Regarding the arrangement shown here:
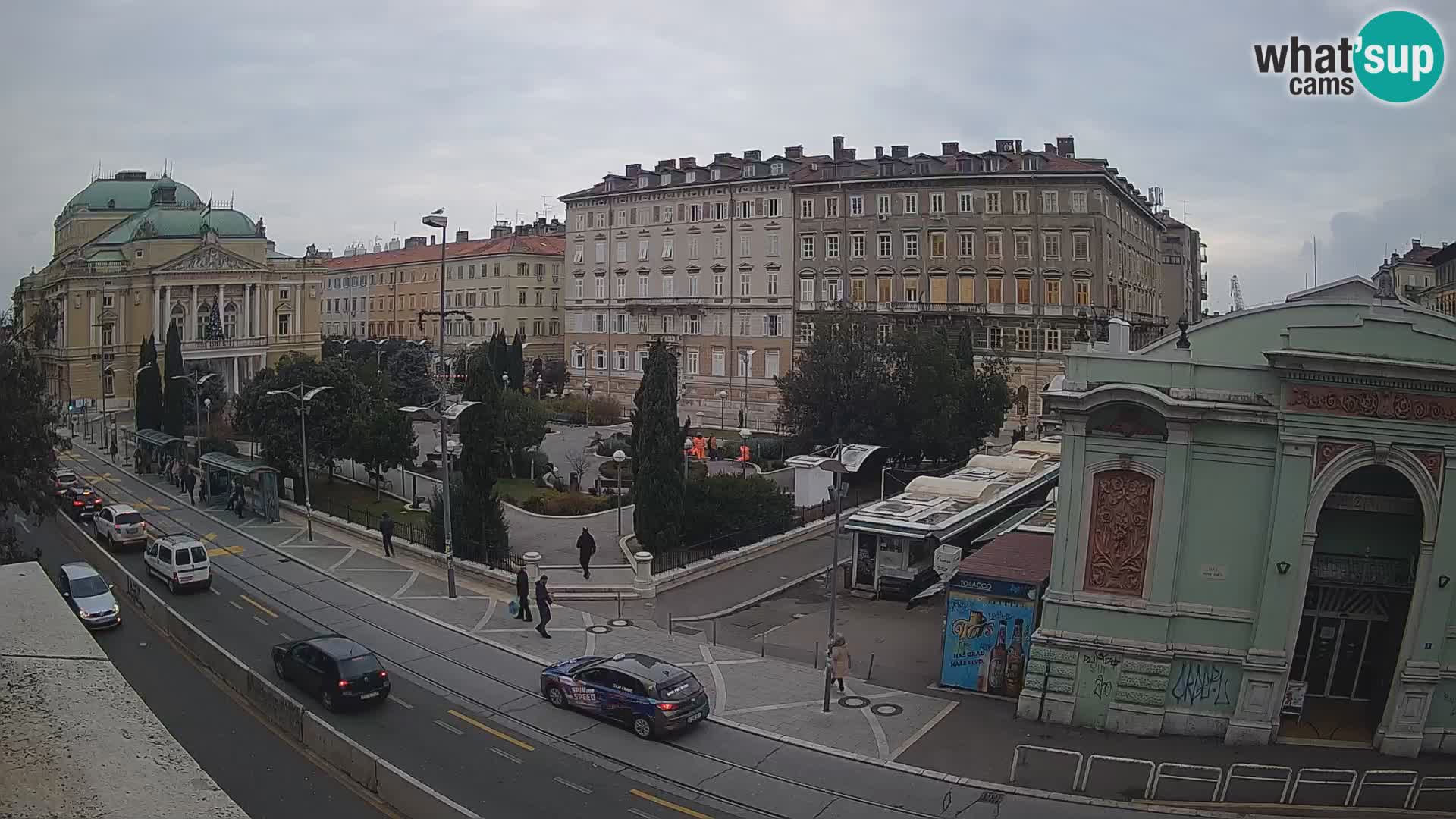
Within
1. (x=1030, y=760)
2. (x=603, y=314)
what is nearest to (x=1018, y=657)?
(x=1030, y=760)

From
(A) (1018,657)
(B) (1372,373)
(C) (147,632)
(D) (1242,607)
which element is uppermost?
(B) (1372,373)

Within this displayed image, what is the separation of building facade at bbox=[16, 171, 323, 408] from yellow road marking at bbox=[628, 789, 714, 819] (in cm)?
7576

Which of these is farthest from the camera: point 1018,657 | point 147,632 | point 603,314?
point 603,314

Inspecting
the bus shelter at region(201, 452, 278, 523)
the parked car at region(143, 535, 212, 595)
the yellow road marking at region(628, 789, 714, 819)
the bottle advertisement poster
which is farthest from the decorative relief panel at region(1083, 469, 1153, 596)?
the bus shelter at region(201, 452, 278, 523)

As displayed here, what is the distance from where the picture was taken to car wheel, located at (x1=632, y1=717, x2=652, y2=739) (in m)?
19.3

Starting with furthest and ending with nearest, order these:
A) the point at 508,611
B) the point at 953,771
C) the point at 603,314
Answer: the point at 603,314, the point at 508,611, the point at 953,771

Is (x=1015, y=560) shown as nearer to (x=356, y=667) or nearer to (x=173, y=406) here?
(x=356, y=667)

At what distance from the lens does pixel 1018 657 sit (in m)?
21.9

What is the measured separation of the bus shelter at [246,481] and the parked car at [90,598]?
41.4 ft

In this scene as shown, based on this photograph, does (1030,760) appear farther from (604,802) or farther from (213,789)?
(213,789)

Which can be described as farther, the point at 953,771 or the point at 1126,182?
the point at 1126,182

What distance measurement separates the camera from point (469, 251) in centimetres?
10675

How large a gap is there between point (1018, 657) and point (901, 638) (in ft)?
15.1

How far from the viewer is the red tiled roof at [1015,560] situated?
22.2 metres
